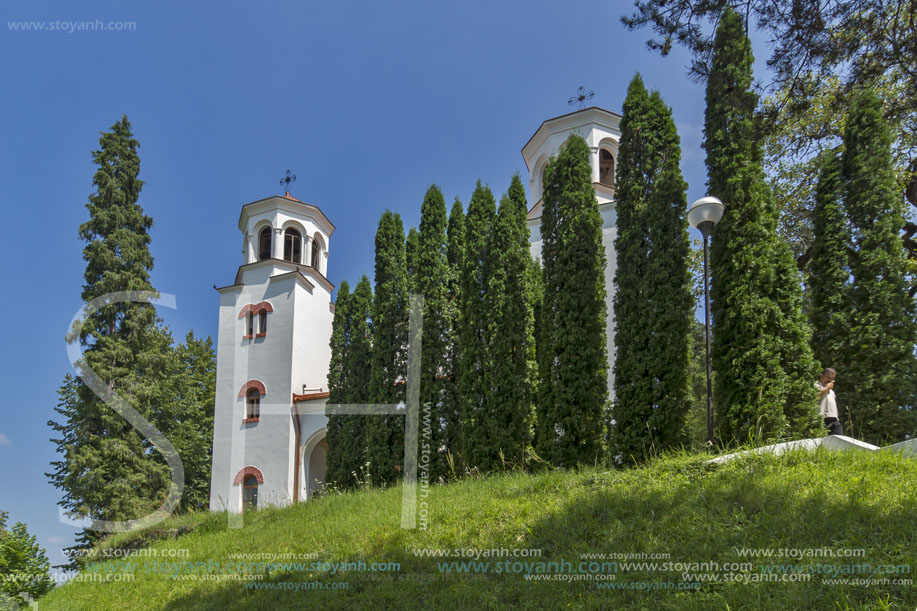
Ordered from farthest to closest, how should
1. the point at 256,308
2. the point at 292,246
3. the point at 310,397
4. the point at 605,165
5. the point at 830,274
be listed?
the point at 292,246 < the point at 256,308 < the point at 310,397 < the point at 605,165 < the point at 830,274

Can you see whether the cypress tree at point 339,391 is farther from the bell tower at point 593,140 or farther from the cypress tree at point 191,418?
→ the cypress tree at point 191,418

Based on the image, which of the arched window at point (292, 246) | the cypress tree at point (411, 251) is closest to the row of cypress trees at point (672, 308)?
the cypress tree at point (411, 251)

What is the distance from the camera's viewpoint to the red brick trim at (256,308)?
65.1 ft

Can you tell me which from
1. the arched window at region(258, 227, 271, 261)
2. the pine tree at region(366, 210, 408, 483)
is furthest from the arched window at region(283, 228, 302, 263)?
Answer: the pine tree at region(366, 210, 408, 483)

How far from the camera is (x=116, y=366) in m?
17.3

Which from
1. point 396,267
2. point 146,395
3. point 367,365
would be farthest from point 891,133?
point 146,395

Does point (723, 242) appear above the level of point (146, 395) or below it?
above

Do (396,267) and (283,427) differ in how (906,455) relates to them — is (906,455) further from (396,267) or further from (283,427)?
(283,427)

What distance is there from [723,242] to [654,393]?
2404mm

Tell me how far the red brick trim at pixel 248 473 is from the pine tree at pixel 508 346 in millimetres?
10979

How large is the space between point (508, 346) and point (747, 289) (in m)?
4.17

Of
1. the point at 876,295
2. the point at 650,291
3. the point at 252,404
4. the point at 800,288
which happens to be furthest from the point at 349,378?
the point at 876,295

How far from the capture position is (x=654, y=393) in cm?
814

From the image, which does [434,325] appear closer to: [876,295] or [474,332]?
[474,332]
